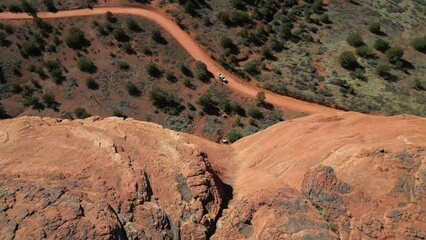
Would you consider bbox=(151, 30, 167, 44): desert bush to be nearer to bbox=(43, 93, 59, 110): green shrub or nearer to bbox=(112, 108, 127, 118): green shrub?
bbox=(112, 108, 127, 118): green shrub

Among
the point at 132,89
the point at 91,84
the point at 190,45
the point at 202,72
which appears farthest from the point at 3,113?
the point at 190,45

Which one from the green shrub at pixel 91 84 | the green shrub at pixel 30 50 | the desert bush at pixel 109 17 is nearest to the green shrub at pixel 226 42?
the desert bush at pixel 109 17

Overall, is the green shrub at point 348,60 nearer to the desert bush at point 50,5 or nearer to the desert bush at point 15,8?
the desert bush at point 50,5

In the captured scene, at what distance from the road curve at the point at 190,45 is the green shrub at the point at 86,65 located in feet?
30.8

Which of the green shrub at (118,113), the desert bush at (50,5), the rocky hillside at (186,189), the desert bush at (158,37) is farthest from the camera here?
the desert bush at (50,5)

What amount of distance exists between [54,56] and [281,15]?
34150 millimetres

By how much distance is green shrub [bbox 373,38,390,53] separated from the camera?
2074 inches

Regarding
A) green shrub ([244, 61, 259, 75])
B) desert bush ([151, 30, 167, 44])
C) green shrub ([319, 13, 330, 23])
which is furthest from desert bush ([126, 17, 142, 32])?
green shrub ([319, 13, 330, 23])

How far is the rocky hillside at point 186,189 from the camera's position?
663 inches

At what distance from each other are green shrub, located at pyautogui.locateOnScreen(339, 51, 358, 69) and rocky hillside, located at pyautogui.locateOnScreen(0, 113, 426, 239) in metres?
27.4

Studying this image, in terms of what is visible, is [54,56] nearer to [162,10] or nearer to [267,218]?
[162,10]

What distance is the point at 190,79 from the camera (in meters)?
50.9

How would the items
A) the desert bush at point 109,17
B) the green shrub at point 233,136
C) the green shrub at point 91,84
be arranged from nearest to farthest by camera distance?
the green shrub at point 233,136 → the green shrub at point 91,84 → the desert bush at point 109,17

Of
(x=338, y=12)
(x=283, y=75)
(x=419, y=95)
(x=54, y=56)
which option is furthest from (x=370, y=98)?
(x=54, y=56)
